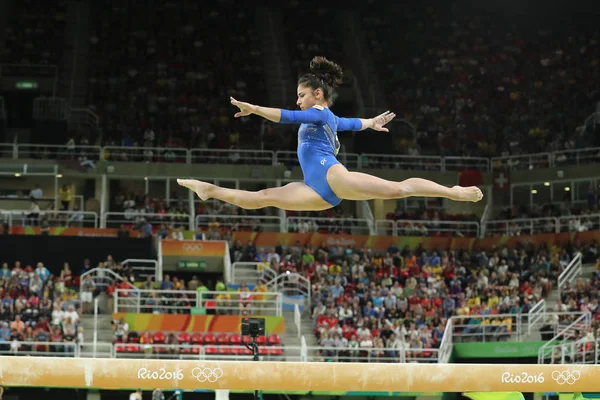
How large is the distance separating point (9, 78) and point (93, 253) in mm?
12274

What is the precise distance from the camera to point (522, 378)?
10.1 metres

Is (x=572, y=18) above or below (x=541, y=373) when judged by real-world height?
above

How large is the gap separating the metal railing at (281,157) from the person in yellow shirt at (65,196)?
1.08 metres

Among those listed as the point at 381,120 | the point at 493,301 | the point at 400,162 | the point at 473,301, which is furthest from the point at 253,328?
the point at 400,162

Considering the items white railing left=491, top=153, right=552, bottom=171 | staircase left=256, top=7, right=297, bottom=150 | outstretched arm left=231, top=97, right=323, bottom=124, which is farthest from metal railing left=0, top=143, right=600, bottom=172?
outstretched arm left=231, top=97, right=323, bottom=124

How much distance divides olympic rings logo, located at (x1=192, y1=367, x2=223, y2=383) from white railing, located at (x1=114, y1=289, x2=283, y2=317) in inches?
560

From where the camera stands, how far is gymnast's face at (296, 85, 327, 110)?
9.70 m

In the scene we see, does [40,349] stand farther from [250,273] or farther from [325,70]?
[325,70]

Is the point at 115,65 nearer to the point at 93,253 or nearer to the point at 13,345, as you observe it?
the point at 93,253

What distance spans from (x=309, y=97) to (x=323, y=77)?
29cm

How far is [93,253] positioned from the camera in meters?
27.3

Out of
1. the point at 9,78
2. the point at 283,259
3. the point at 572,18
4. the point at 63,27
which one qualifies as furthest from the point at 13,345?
the point at 572,18

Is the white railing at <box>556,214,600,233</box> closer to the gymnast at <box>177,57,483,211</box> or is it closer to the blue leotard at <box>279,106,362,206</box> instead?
the gymnast at <box>177,57,483,211</box>

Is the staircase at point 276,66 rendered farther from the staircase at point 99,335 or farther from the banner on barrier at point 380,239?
the staircase at point 99,335
